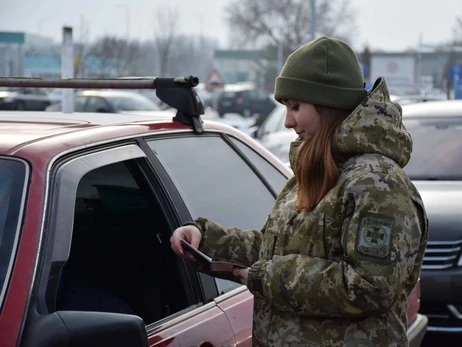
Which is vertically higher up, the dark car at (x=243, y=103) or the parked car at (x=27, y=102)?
the parked car at (x=27, y=102)

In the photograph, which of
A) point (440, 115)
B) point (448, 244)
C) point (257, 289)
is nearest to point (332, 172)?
point (257, 289)

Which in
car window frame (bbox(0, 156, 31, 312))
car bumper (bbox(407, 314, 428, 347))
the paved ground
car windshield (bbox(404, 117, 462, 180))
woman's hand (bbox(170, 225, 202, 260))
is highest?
car window frame (bbox(0, 156, 31, 312))

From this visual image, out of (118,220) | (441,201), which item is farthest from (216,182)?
(441,201)

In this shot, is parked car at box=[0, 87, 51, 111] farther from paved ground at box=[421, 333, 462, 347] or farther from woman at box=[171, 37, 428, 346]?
woman at box=[171, 37, 428, 346]

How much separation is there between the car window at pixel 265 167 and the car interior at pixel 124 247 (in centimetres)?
61

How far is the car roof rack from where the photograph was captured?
9.93ft

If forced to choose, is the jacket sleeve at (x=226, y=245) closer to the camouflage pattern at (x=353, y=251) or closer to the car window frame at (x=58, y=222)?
the camouflage pattern at (x=353, y=251)

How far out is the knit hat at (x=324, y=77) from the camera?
89.4 inches

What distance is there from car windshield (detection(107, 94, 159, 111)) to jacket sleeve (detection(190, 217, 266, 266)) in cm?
1732

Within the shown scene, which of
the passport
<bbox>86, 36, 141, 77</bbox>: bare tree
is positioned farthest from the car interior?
<bbox>86, 36, 141, 77</bbox>: bare tree

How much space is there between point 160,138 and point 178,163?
109mm

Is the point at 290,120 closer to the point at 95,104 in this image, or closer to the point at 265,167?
the point at 265,167

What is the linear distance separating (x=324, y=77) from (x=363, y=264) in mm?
519

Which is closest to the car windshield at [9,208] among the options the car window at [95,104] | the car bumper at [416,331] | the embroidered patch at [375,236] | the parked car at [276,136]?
the embroidered patch at [375,236]
